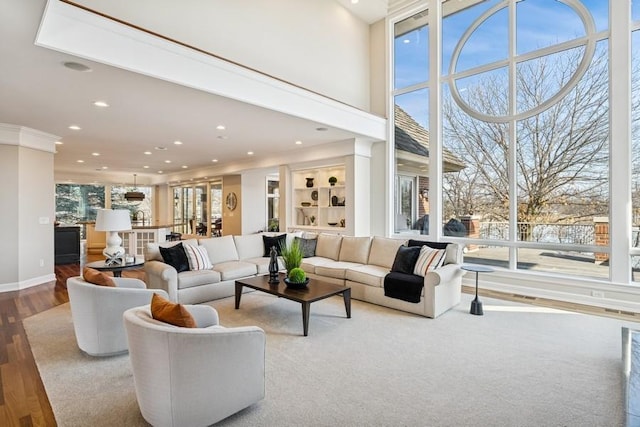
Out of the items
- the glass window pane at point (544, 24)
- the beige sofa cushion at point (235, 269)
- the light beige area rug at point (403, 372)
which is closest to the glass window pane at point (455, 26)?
the glass window pane at point (544, 24)

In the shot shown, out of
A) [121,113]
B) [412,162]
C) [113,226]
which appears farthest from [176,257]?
[412,162]

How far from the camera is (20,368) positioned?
2.87 meters

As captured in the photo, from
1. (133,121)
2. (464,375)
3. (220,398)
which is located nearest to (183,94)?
(133,121)

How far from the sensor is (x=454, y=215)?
625 cm

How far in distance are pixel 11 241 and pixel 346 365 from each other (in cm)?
599

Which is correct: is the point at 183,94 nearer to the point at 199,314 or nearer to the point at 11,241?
the point at 199,314

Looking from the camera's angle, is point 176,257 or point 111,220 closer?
point 111,220

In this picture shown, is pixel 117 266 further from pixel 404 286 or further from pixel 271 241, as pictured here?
pixel 404 286

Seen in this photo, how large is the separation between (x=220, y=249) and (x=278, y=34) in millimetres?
3602

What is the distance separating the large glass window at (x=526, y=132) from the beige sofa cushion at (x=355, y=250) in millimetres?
1732

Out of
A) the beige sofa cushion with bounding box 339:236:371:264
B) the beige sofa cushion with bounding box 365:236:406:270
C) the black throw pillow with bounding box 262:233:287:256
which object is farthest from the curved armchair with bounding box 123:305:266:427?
the black throw pillow with bounding box 262:233:287:256

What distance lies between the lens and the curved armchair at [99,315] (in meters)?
2.91

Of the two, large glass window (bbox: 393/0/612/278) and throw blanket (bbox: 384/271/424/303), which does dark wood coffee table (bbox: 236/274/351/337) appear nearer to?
throw blanket (bbox: 384/271/424/303)

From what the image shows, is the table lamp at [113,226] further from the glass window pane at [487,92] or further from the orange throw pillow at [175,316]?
the glass window pane at [487,92]
